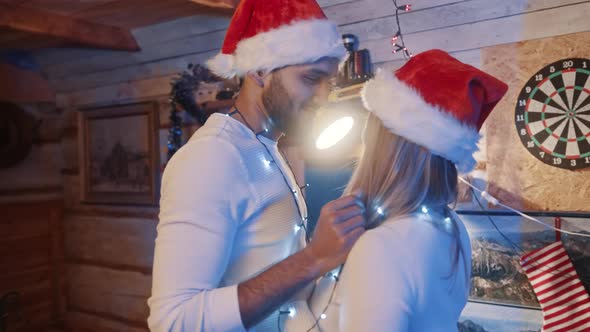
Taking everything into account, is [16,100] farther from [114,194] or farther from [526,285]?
[526,285]

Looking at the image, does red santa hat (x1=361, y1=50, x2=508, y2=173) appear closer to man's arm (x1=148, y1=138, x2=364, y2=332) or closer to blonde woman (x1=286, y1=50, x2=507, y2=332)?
blonde woman (x1=286, y1=50, x2=507, y2=332)

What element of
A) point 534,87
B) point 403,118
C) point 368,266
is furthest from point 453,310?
point 534,87

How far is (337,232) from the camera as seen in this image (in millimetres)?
994

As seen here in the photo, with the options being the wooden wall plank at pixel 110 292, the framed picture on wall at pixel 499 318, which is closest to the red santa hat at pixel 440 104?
the framed picture on wall at pixel 499 318

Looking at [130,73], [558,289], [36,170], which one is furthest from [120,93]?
[558,289]

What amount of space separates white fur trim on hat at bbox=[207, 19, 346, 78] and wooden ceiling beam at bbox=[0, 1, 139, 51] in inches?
76.5

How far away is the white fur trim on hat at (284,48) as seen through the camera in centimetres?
135

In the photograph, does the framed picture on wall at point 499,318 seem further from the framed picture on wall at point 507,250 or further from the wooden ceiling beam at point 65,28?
the wooden ceiling beam at point 65,28

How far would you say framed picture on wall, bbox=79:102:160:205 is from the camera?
10.9ft

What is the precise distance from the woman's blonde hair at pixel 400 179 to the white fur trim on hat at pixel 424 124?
0.09 feet

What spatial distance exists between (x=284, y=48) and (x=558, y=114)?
52.8 inches

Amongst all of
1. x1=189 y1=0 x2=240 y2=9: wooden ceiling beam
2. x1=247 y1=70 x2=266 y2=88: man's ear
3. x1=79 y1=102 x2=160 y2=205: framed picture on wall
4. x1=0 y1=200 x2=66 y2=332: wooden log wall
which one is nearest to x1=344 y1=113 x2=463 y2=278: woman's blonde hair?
x1=247 y1=70 x2=266 y2=88: man's ear

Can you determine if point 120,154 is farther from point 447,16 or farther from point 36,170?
point 447,16

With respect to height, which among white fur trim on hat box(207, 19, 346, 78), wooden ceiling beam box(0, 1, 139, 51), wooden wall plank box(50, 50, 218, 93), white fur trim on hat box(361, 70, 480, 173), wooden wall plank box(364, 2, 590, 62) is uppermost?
wooden ceiling beam box(0, 1, 139, 51)
